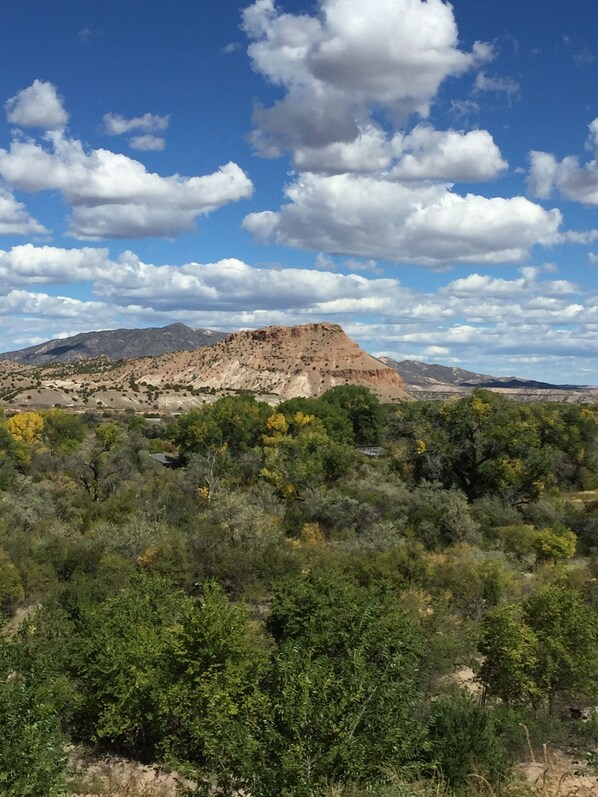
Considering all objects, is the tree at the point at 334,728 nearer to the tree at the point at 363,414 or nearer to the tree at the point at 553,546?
the tree at the point at 553,546

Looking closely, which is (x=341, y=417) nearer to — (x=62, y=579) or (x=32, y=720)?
(x=62, y=579)

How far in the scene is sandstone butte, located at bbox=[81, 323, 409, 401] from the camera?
548 feet

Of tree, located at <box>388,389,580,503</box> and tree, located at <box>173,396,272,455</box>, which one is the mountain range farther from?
tree, located at <box>388,389,580,503</box>

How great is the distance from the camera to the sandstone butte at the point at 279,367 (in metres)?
167

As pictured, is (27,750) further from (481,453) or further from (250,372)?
(250,372)

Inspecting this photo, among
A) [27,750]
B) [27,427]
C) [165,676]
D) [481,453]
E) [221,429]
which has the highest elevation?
[481,453]

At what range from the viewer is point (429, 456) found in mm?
44469

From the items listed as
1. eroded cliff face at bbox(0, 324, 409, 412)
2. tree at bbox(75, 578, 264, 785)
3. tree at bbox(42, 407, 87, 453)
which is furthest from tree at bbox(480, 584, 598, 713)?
eroded cliff face at bbox(0, 324, 409, 412)

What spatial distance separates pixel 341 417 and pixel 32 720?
182ft

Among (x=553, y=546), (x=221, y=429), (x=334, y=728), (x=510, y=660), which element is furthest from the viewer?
(x=221, y=429)

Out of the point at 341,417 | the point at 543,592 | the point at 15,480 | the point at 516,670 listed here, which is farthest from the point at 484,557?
the point at 341,417

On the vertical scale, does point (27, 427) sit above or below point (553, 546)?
above

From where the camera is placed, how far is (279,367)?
6939 inches

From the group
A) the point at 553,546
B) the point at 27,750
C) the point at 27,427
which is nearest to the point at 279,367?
the point at 27,427
